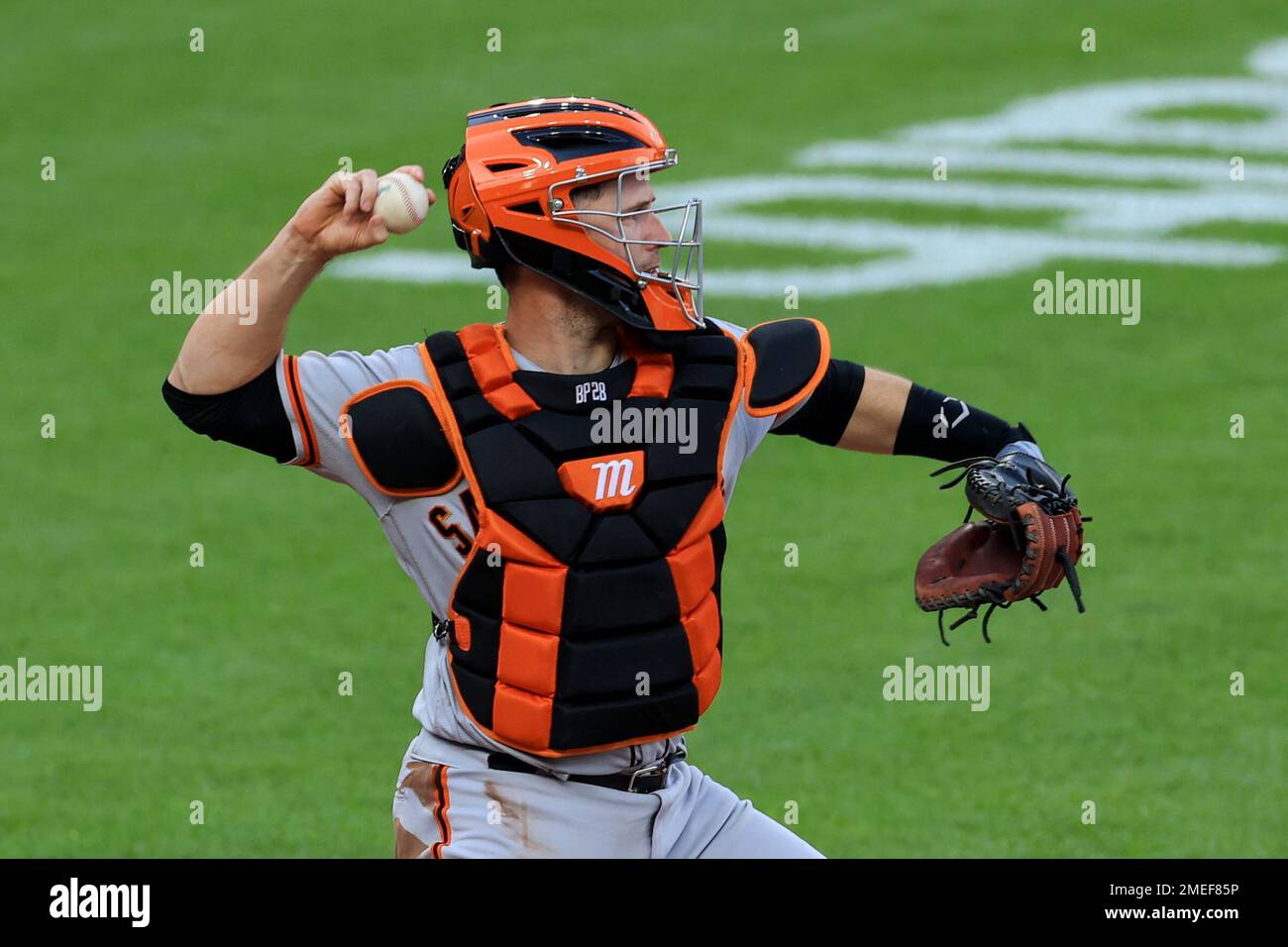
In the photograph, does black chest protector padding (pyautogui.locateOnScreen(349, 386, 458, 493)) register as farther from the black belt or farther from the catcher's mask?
the black belt

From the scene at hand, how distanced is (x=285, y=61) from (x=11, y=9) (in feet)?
11.5

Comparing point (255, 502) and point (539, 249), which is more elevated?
point (539, 249)

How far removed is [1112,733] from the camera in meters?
8.74

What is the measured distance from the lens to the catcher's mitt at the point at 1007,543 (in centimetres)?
552

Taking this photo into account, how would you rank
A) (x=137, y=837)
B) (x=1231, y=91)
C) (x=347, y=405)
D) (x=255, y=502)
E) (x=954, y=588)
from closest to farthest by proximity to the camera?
(x=347, y=405) < (x=954, y=588) < (x=137, y=837) < (x=255, y=502) < (x=1231, y=91)

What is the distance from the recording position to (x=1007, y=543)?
5.81 metres

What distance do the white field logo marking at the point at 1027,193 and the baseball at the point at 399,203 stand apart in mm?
8934

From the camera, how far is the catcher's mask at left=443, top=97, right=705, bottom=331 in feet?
17.4

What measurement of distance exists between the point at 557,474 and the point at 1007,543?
4.41 feet

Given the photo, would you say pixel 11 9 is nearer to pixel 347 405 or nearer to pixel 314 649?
pixel 314 649

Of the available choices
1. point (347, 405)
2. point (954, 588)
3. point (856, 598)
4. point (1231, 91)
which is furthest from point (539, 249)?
point (1231, 91)
